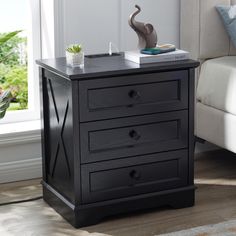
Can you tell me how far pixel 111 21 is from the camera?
148 inches

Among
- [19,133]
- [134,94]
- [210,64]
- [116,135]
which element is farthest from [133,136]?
[210,64]

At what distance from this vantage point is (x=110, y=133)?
3.12 meters

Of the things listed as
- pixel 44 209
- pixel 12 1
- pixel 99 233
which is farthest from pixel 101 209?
pixel 12 1

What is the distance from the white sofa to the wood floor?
28 centimetres

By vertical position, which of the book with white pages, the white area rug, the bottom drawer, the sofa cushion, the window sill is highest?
the book with white pages

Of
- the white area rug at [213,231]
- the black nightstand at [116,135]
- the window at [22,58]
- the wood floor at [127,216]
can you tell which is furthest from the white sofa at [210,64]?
the window at [22,58]

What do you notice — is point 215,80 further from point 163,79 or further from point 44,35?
point 44,35

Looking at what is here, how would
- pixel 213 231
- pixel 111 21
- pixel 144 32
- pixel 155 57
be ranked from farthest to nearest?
pixel 111 21 < pixel 144 32 < pixel 155 57 < pixel 213 231

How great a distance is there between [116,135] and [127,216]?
39 cm

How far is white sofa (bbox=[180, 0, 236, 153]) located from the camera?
371 cm

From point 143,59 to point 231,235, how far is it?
0.84 meters

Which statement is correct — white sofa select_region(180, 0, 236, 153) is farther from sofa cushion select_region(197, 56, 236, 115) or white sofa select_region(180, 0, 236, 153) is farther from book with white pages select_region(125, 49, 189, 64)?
book with white pages select_region(125, 49, 189, 64)

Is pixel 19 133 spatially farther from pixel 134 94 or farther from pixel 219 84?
Answer: pixel 219 84

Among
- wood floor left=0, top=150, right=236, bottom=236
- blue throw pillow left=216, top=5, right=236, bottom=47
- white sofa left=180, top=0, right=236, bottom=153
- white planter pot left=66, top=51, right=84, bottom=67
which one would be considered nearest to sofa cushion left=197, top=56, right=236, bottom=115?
white sofa left=180, top=0, right=236, bottom=153
